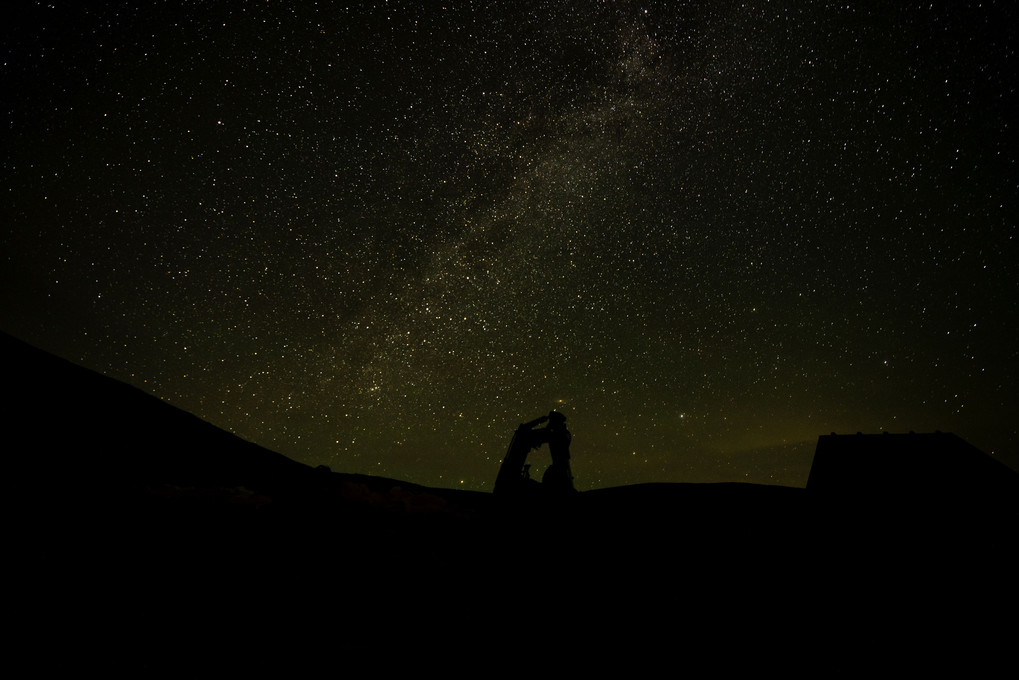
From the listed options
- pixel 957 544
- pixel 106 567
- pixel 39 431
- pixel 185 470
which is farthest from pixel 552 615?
pixel 39 431

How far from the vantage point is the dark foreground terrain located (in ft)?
12.0

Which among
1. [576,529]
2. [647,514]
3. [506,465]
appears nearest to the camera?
[576,529]

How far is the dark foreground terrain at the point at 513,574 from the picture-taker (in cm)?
365

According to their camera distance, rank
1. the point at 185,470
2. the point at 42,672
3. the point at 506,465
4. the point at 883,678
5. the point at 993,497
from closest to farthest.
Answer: the point at 42,672
the point at 883,678
the point at 993,497
the point at 185,470
the point at 506,465

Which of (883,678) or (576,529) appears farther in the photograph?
(576,529)

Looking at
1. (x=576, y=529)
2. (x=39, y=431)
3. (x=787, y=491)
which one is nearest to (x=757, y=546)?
(x=576, y=529)

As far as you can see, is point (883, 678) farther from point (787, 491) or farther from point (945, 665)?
point (787, 491)

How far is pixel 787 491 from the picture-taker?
752 cm

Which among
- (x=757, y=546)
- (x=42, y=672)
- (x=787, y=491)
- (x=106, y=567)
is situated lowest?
(x=42, y=672)

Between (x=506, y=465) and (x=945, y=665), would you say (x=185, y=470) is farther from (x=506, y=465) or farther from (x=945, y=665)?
(x=945, y=665)

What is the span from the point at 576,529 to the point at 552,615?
6.59 feet

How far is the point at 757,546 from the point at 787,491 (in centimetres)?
269

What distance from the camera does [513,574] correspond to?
5215mm

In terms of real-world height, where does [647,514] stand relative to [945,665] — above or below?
above
